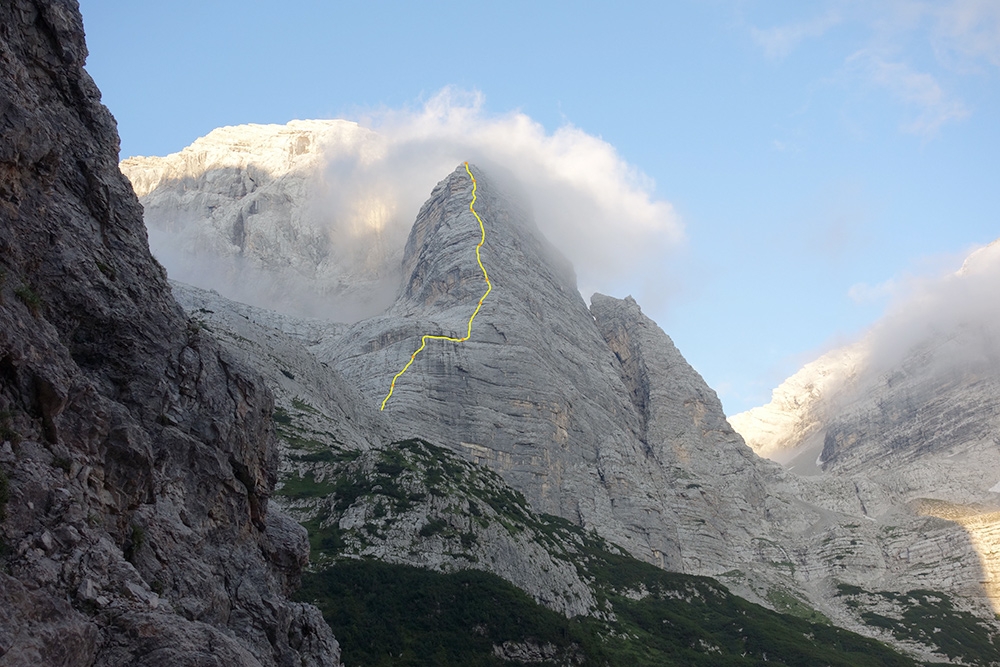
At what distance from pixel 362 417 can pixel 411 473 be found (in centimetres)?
3738

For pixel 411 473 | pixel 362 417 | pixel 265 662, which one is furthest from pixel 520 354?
pixel 265 662

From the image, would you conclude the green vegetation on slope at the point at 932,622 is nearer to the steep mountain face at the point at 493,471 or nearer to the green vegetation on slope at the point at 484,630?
the steep mountain face at the point at 493,471

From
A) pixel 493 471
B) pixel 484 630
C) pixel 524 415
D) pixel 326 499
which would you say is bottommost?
pixel 484 630

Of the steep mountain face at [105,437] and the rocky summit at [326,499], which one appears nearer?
the steep mountain face at [105,437]

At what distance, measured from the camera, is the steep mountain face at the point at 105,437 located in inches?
1013

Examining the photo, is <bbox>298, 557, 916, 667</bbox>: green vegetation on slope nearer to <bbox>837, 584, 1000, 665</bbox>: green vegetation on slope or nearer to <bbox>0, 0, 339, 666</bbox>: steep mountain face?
<bbox>0, 0, 339, 666</bbox>: steep mountain face

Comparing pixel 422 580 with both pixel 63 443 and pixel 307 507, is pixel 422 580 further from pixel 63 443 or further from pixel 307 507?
pixel 63 443

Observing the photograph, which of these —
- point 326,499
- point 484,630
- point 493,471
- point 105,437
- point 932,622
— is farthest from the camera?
point 932,622

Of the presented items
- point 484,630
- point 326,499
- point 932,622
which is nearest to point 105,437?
point 484,630

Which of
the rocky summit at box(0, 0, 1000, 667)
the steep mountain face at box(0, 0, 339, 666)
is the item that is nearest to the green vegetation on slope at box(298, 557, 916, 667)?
the rocky summit at box(0, 0, 1000, 667)

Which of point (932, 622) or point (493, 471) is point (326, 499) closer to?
point (493, 471)

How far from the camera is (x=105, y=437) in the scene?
3111 cm

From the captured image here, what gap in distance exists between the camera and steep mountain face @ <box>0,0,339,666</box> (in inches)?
1013

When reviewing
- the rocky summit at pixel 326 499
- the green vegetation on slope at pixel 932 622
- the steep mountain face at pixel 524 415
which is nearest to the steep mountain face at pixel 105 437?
the rocky summit at pixel 326 499
